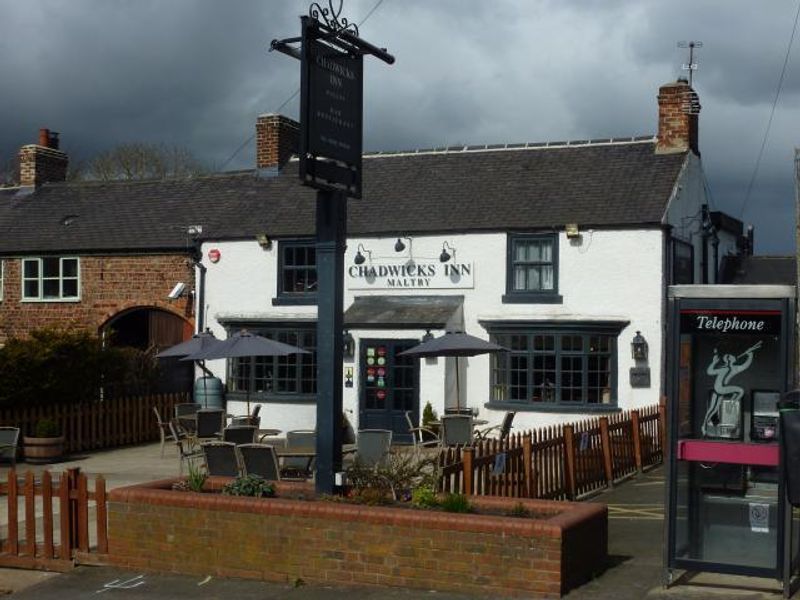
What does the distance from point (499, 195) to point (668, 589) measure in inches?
598

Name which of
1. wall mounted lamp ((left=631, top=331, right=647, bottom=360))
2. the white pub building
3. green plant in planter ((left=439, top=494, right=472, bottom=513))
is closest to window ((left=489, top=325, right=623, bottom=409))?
the white pub building

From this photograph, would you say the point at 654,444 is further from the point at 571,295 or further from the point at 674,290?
the point at 674,290

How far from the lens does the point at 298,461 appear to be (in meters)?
16.0

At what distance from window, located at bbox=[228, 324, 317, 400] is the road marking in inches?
532

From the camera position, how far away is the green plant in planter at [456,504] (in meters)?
9.27

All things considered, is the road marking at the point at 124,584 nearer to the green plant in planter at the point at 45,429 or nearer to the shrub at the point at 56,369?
the green plant in planter at the point at 45,429

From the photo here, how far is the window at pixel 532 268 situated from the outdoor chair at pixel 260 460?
419 inches

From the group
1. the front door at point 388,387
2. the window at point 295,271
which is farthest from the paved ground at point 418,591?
the window at point 295,271

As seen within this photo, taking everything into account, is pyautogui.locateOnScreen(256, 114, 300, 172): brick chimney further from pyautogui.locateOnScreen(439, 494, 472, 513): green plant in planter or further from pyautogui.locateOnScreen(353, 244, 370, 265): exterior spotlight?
pyautogui.locateOnScreen(439, 494, 472, 513): green plant in planter

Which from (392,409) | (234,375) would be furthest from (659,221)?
(234,375)

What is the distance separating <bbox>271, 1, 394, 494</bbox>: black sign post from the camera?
9688 millimetres

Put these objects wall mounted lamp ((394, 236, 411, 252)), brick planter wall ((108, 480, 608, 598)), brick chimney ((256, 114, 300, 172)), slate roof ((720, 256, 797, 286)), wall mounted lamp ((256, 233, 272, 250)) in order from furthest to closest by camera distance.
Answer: brick chimney ((256, 114, 300, 172)) → slate roof ((720, 256, 797, 286)) → wall mounted lamp ((256, 233, 272, 250)) → wall mounted lamp ((394, 236, 411, 252)) → brick planter wall ((108, 480, 608, 598))

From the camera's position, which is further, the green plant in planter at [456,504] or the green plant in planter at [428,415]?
the green plant in planter at [428,415]

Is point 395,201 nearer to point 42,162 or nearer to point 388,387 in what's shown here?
point 388,387
